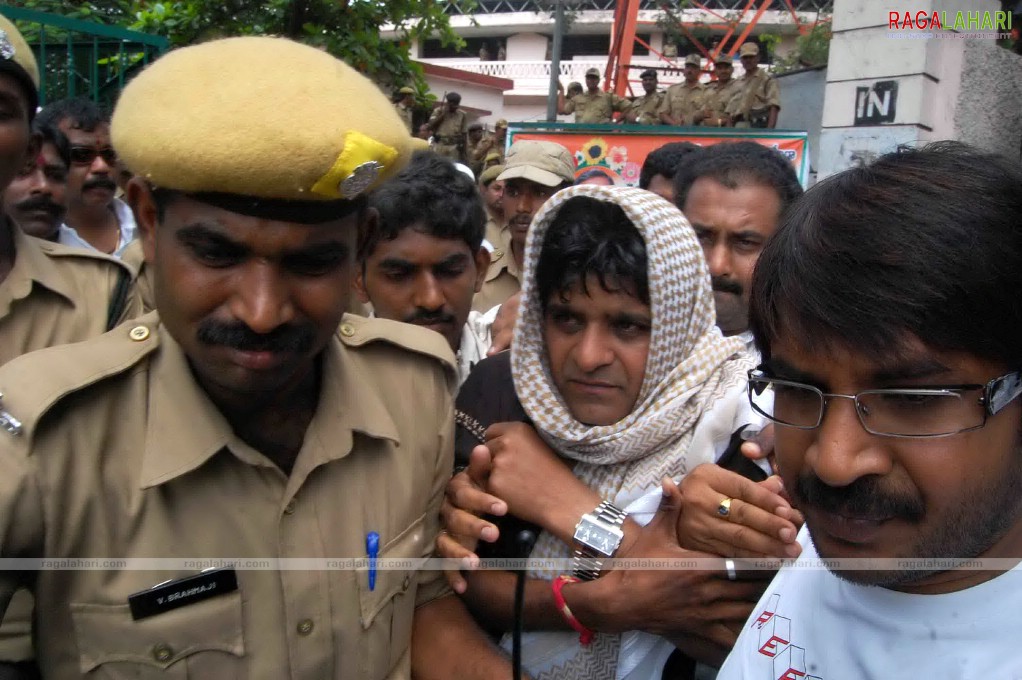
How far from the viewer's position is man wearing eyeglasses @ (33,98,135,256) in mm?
4574

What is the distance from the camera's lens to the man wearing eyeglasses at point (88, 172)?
457cm

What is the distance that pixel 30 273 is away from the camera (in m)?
2.31

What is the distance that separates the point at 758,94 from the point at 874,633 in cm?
1094

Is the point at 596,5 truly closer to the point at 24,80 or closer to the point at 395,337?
the point at 24,80

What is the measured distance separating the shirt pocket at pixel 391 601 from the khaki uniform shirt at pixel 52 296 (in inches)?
50.7

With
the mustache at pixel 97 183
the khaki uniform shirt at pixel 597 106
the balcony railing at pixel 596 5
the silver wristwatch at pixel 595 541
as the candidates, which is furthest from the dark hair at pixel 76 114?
the balcony railing at pixel 596 5

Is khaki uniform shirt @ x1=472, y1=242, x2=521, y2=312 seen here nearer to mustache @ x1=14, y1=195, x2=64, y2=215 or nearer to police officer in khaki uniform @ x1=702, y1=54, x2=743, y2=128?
mustache @ x1=14, y1=195, x2=64, y2=215

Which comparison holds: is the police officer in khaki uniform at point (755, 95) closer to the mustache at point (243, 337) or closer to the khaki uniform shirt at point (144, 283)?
the khaki uniform shirt at point (144, 283)

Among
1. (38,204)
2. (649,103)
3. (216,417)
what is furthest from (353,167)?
(649,103)

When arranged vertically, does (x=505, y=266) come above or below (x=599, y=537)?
below

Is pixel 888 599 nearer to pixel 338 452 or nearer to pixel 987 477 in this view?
pixel 987 477

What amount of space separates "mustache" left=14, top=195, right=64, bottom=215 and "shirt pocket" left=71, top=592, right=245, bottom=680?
2992 mm

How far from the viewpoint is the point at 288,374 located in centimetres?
146

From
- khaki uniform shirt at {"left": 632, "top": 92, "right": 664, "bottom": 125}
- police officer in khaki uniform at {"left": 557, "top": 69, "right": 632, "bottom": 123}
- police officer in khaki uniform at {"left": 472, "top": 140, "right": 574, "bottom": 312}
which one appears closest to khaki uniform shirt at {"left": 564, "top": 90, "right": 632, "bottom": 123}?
police officer in khaki uniform at {"left": 557, "top": 69, "right": 632, "bottom": 123}
